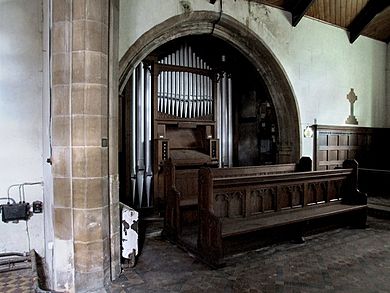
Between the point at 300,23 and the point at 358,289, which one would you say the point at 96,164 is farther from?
the point at 300,23

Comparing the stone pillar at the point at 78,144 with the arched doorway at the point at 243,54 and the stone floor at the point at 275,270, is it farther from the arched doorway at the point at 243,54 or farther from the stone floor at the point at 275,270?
the arched doorway at the point at 243,54

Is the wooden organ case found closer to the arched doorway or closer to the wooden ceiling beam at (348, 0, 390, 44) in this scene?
the arched doorway

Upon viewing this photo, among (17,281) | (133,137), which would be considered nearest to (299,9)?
(133,137)

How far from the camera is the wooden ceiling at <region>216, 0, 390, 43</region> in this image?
Result: 18.3 ft

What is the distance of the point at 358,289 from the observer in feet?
8.77

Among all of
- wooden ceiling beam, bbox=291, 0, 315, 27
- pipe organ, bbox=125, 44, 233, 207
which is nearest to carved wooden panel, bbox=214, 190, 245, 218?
pipe organ, bbox=125, 44, 233, 207

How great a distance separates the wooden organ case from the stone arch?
101 cm

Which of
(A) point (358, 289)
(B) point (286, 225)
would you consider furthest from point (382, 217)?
(A) point (358, 289)

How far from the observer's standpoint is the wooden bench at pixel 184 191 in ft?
13.1

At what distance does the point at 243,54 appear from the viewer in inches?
223

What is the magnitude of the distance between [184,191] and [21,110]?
8.33ft

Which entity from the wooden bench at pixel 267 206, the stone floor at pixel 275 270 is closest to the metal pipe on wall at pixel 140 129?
the stone floor at pixel 275 270

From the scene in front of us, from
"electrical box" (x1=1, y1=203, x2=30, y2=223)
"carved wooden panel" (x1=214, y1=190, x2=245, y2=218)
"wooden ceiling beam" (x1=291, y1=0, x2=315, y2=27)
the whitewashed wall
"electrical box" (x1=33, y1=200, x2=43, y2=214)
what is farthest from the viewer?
"wooden ceiling beam" (x1=291, y1=0, x2=315, y2=27)

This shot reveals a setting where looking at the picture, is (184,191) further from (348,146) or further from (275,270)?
(348,146)
